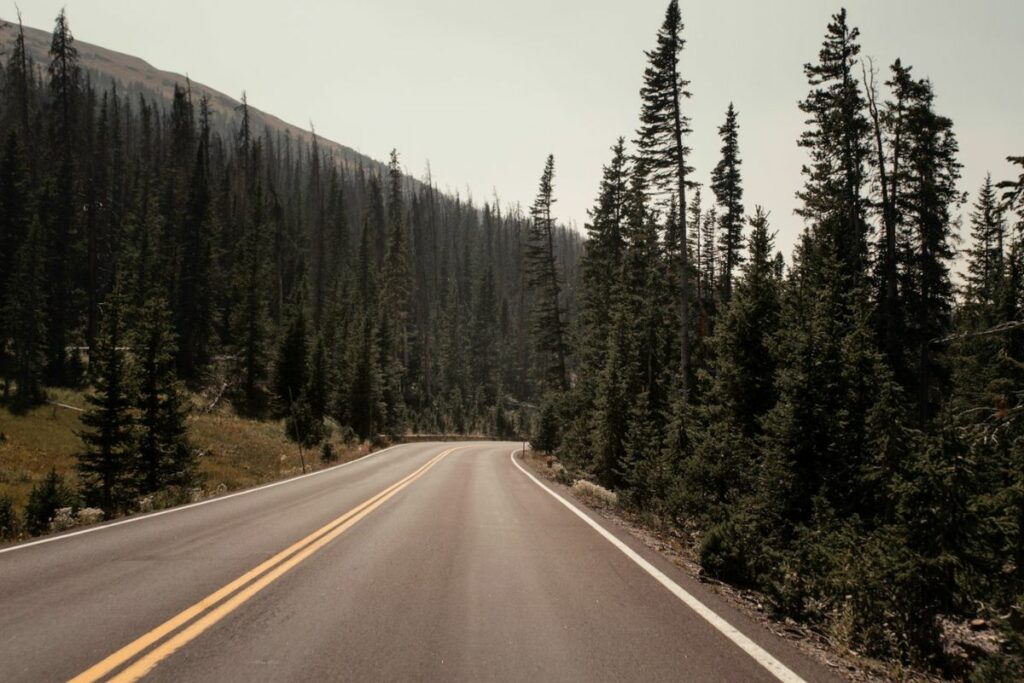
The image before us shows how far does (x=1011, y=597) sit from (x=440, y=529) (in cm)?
795

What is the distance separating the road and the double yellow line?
2 cm

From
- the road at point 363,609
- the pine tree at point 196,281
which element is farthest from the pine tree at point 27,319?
the road at point 363,609

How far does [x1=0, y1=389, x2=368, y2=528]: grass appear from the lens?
970 inches

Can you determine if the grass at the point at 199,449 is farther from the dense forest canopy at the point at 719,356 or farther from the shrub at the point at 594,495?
the shrub at the point at 594,495

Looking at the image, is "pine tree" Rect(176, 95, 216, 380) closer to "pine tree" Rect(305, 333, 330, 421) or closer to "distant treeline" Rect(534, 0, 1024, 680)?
"pine tree" Rect(305, 333, 330, 421)

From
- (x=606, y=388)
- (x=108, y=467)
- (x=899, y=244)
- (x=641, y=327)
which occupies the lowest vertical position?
(x=108, y=467)

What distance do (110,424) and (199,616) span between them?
61.5 feet

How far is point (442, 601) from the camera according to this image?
543 cm

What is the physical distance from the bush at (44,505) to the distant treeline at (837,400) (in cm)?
1315

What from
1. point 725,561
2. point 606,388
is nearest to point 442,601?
point 725,561

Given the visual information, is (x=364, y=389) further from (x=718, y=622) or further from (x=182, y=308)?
(x=718, y=622)

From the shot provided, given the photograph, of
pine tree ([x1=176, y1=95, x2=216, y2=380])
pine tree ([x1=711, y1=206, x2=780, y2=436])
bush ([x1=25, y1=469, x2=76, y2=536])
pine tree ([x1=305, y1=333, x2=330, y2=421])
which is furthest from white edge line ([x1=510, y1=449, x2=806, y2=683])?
pine tree ([x1=176, y1=95, x2=216, y2=380])

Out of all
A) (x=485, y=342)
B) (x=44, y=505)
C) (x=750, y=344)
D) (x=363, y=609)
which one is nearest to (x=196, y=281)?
(x=485, y=342)

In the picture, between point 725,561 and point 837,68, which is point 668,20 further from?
point 725,561
